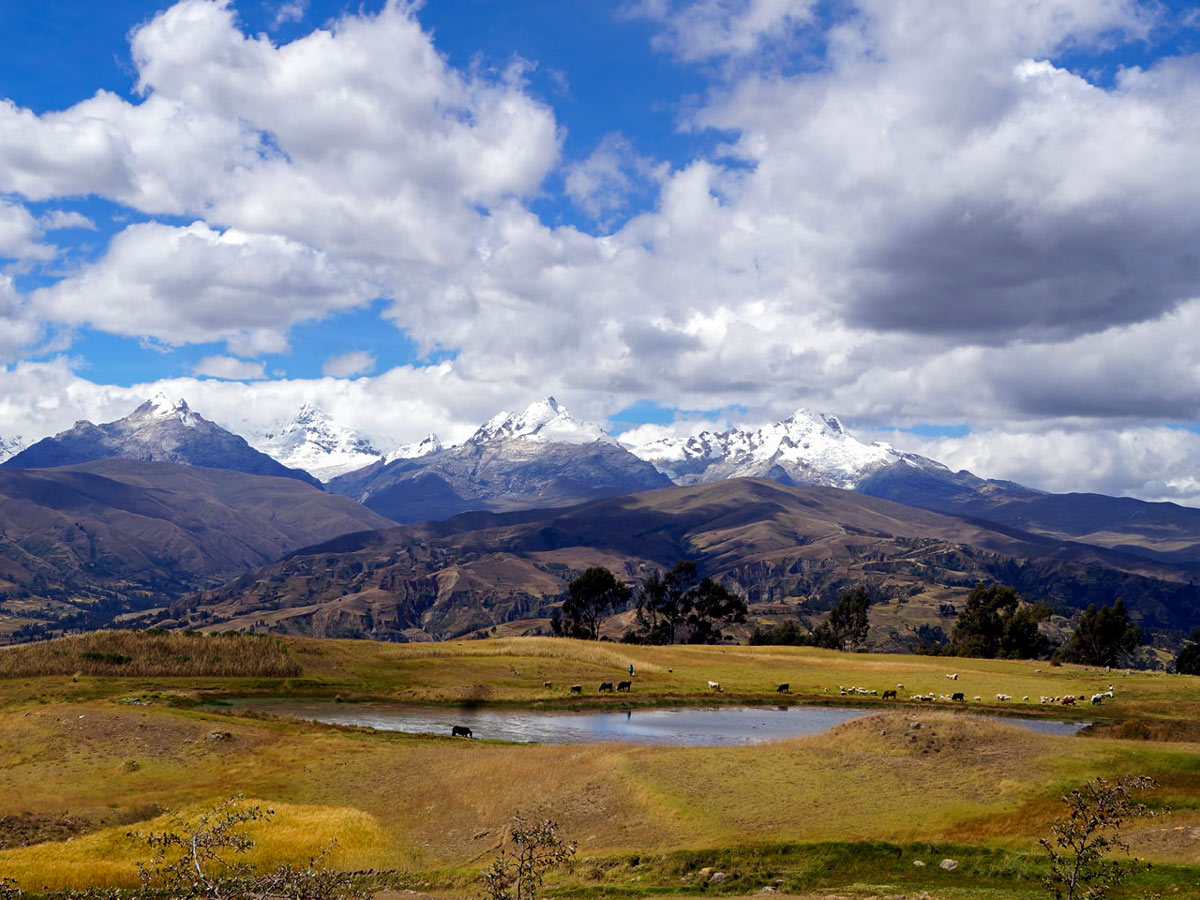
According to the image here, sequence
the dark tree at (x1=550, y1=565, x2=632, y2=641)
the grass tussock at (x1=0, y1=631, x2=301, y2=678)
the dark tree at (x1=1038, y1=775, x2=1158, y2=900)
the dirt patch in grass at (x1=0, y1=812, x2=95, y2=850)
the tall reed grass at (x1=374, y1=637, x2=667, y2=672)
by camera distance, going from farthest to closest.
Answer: the dark tree at (x1=550, y1=565, x2=632, y2=641)
the tall reed grass at (x1=374, y1=637, x2=667, y2=672)
the grass tussock at (x1=0, y1=631, x2=301, y2=678)
the dirt patch in grass at (x1=0, y1=812, x2=95, y2=850)
the dark tree at (x1=1038, y1=775, x2=1158, y2=900)

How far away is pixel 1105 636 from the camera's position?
167 metres

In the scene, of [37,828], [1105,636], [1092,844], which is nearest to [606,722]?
[37,828]

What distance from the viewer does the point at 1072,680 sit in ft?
363

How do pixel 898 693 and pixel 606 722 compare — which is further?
pixel 898 693

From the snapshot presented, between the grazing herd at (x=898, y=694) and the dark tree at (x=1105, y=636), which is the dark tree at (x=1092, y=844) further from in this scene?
the dark tree at (x=1105, y=636)

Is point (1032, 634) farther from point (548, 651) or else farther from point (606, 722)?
point (606, 722)

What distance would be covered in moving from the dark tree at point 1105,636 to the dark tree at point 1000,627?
24.0ft

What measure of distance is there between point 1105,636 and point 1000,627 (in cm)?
2112

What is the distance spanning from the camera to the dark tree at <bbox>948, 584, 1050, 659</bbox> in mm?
179250

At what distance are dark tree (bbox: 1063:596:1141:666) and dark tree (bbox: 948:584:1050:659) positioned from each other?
24.0 feet

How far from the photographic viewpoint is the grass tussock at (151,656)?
102 m

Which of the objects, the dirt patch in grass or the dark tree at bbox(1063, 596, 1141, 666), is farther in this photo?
the dark tree at bbox(1063, 596, 1141, 666)

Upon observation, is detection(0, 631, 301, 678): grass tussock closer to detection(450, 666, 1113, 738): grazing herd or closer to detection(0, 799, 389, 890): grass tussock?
detection(450, 666, 1113, 738): grazing herd

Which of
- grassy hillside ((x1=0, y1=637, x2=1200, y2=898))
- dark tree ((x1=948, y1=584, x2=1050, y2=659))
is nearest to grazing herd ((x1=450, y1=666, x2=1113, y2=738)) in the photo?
grassy hillside ((x1=0, y1=637, x2=1200, y2=898))
